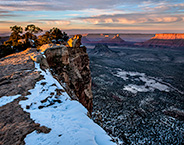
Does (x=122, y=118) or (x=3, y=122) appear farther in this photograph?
(x=122, y=118)

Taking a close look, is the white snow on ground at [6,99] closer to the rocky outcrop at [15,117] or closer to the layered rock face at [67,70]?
the rocky outcrop at [15,117]

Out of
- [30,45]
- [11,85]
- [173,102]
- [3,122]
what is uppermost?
[30,45]

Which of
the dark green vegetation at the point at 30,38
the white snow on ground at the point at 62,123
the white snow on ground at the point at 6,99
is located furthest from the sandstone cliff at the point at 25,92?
the dark green vegetation at the point at 30,38

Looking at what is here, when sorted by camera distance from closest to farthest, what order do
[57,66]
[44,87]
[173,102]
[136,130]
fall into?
[44,87]
[57,66]
[136,130]
[173,102]

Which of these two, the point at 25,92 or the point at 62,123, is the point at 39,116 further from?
the point at 25,92

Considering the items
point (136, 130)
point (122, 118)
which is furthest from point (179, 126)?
point (122, 118)

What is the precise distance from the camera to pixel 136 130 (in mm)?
26703

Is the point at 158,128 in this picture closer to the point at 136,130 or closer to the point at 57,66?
the point at 136,130

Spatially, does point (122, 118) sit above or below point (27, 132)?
below

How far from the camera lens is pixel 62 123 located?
5133 millimetres

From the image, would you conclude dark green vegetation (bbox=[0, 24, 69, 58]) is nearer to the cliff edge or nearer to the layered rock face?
the layered rock face

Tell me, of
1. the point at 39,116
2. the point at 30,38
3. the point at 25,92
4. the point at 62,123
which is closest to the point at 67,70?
the point at 25,92

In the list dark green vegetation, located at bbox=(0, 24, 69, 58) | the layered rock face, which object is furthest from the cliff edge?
dark green vegetation, located at bbox=(0, 24, 69, 58)

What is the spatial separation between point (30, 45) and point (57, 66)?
68.6ft
